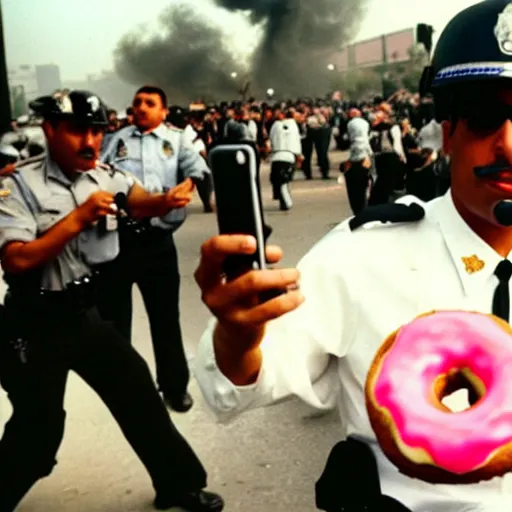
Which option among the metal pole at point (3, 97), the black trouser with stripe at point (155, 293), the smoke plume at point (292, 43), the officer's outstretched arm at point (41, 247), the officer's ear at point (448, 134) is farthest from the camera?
the smoke plume at point (292, 43)

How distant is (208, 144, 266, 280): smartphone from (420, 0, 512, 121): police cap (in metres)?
0.58

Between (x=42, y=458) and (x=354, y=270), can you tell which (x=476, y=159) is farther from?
(x=42, y=458)

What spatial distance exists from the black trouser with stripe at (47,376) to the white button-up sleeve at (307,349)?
1.56 metres

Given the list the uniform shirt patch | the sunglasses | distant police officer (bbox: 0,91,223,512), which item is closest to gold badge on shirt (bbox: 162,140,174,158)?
the uniform shirt patch

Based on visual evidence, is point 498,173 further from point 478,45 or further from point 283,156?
point 283,156

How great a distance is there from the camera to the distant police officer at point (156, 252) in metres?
4.12

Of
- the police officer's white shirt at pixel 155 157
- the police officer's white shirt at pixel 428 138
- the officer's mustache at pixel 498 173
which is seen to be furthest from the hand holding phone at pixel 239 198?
the police officer's white shirt at pixel 428 138

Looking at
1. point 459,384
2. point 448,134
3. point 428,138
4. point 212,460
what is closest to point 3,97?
point 428,138

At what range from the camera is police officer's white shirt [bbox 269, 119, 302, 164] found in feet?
36.9

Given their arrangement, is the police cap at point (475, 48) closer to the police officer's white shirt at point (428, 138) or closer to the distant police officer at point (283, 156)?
the police officer's white shirt at point (428, 138)

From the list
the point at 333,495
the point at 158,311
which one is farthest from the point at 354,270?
the point at 158,311

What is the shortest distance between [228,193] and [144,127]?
3.67m

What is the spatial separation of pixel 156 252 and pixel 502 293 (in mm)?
2898

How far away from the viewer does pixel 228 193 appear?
0.99 m
